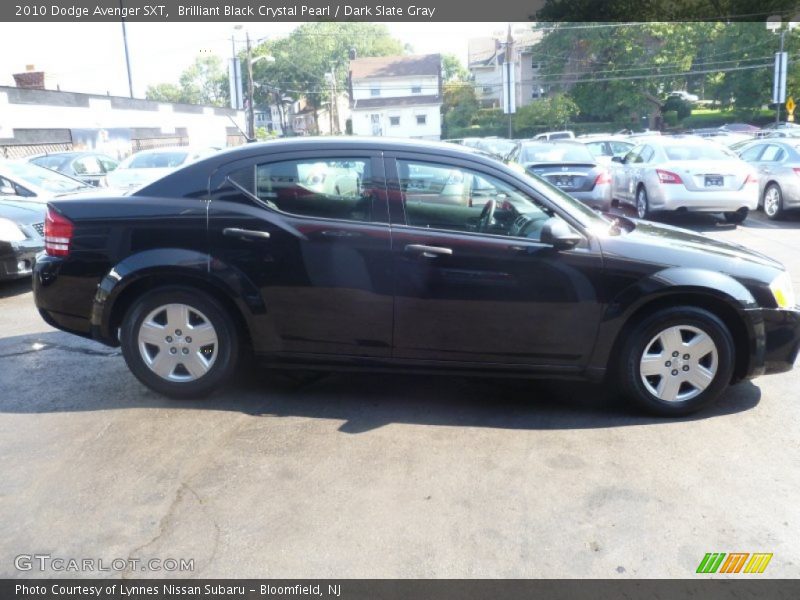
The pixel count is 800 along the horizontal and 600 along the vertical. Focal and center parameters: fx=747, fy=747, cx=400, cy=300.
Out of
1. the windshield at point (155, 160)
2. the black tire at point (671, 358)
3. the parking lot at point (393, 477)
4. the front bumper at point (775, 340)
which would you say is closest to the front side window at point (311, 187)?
the parking lot at point (393, 477)

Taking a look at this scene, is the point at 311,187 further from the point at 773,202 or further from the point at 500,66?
the point at 500,66

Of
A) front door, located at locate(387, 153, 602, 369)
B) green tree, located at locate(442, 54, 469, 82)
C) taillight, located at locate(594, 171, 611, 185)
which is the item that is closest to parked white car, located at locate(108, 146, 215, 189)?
taillight, located at locate(594, 171, 611, 185)

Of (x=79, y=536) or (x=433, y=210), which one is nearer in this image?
(x=79, y=536)

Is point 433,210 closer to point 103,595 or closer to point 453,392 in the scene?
point 453,392

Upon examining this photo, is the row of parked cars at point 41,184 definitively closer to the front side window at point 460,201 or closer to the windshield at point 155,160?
the windshield at point 155,160

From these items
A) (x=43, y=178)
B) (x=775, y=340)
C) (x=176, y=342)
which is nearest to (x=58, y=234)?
(x=176, y=342)

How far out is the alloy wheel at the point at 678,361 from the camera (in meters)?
4.58

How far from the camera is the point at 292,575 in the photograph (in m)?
3.05

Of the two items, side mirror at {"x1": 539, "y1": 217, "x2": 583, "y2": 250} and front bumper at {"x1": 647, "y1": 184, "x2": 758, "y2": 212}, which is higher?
side mirror at {"x1": 539, "y1": 217, "x2": 583, "y2": 250}

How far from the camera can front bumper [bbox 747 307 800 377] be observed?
15.1ft

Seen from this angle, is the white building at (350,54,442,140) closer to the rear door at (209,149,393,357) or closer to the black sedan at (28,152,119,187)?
the black sedan at (28,152,119,187)

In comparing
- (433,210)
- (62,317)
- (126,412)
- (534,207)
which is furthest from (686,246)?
(62,317)

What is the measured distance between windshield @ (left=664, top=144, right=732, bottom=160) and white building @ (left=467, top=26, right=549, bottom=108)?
5232 centimetres

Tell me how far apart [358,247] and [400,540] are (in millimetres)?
1956
